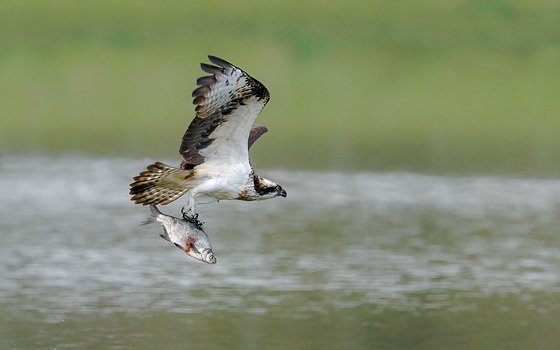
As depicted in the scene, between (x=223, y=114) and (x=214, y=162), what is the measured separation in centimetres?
63

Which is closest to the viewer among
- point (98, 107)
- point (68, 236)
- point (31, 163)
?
point (68, 236)

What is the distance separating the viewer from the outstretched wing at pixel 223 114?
954 cm

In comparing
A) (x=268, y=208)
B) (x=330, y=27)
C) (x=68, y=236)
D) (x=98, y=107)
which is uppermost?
(x=330, y=27)

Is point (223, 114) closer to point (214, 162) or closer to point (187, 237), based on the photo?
point (214, 162)

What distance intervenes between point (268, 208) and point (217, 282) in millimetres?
4851

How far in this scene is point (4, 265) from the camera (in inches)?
567

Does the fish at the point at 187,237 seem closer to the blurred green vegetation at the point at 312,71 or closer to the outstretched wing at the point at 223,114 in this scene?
the outstretched wing at the point at 223,114

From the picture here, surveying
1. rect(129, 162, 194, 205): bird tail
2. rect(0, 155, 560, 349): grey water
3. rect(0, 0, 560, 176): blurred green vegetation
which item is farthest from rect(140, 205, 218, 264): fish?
rect(0, 0, 560, 176): blurred green vegetation

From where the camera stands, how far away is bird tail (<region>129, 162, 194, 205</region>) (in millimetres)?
10070

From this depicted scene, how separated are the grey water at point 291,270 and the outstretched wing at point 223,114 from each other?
220cm

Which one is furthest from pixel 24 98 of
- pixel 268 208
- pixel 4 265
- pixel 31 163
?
pixel 4 265

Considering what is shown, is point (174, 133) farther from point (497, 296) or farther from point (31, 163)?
point (497, 296)

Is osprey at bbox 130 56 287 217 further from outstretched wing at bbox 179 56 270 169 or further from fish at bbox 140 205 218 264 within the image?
fish at bbox 140 205 218 264

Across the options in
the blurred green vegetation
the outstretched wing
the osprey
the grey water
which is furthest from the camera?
the blurred green vegetation
